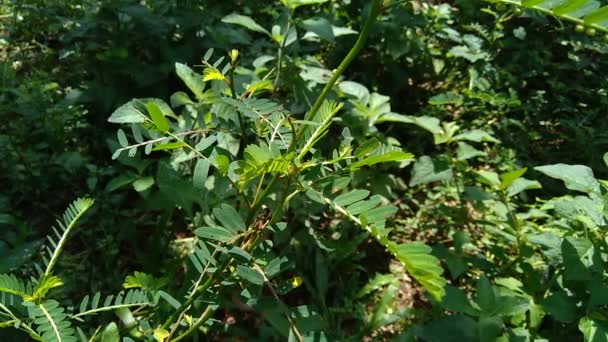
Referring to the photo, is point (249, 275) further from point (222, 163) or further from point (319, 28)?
point (319, 28)

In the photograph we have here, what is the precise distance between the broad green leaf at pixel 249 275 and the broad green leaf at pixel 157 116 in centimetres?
30

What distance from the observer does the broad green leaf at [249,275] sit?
0.98 meters

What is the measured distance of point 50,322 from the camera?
1.01m

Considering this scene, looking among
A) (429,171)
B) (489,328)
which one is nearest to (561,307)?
(489,328)

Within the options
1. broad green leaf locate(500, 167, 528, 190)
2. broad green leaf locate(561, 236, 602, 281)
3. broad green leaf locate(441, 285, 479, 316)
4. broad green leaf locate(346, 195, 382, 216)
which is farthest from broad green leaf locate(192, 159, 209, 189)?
broad green leaf locate(500, 167, 528, 190)

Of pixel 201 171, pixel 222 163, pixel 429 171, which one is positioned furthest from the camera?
pixel 429 171

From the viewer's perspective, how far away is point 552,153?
8.82ft

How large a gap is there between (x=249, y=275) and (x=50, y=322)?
41 centimetres

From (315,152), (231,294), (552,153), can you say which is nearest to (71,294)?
(231,294)

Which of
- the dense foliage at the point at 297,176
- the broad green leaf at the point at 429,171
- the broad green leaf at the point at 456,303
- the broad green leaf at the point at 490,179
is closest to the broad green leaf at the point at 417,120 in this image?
the dense foliage at the point at 297,176

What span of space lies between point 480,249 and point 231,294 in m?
1.14

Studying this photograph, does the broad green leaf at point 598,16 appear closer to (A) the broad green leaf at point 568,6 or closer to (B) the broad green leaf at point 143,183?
(A) the broad green leaf at point 568,6

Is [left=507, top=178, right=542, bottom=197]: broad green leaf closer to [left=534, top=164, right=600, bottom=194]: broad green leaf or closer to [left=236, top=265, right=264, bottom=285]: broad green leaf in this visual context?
[left=534, top=164, right=600, bottom=194]: broad green leaf

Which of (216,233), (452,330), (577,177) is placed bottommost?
(452,330)
